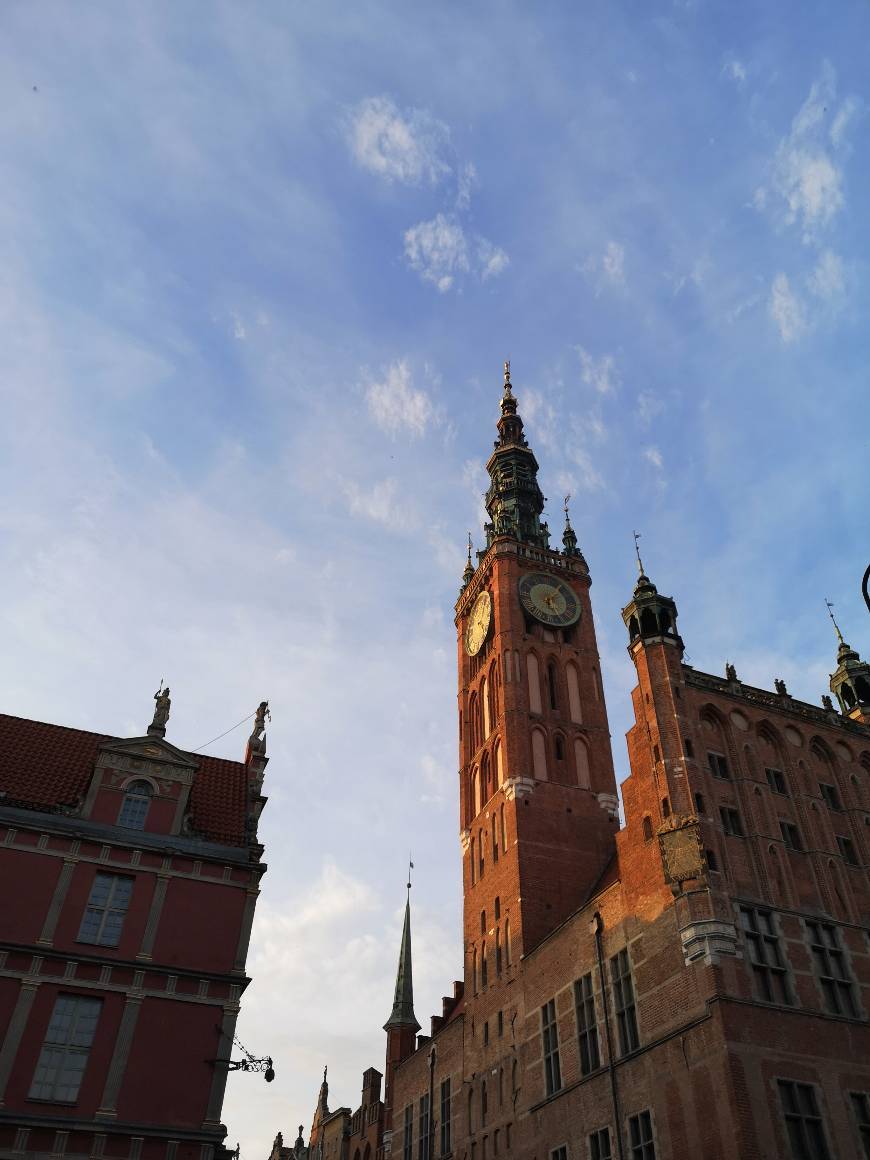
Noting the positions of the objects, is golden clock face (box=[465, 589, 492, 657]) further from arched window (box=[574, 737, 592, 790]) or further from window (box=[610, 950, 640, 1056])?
window (box=[610, 950, 640, 1056])

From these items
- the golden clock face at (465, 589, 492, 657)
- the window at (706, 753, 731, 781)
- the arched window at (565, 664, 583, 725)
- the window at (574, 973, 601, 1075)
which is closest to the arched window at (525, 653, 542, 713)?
the arched window at (565, 664, 583, 725)

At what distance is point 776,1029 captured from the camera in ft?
A: 88.5

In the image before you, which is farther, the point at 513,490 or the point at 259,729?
the point at 513,490

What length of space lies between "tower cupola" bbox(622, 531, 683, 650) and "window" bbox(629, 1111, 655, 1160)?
56.6 feet

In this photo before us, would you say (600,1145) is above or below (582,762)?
below

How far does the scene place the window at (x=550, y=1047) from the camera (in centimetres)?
3469

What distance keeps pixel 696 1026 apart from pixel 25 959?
19098mm

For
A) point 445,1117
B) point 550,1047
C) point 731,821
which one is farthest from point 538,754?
point 445,1117

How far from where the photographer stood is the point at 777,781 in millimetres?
35656

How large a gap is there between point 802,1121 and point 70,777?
77.3 ft

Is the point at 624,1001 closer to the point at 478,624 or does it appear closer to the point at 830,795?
the point at 830,795

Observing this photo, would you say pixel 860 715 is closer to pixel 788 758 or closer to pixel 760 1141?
pixel 788 758

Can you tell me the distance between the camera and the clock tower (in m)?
44.4

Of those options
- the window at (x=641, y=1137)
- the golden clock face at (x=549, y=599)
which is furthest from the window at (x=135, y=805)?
the golden clock face at (x=549, y=599)
